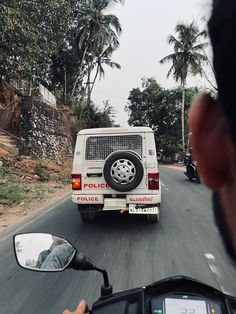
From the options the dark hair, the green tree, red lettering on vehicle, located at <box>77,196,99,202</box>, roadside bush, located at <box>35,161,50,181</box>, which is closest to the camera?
the dark hair

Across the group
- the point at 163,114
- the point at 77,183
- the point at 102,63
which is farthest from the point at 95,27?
the point at 77,183

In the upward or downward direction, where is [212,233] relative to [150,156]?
downward

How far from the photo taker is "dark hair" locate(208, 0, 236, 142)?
708 mm

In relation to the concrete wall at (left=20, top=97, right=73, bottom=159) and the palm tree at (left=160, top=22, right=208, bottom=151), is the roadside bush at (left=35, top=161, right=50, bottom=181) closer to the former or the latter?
the concrete wall at (left=20, top=97, right=73, bottom=159)

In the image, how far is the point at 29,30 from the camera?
17.0 meters

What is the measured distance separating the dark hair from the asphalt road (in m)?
2.27

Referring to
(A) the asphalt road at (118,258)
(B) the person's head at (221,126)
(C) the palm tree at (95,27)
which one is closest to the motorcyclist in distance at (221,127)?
(B) the person's head at (221,126)

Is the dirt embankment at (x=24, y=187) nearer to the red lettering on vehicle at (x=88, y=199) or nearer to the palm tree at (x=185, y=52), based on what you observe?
the red lettering on vehicle at (x=88, y=199)

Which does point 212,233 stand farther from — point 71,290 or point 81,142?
point 71,290

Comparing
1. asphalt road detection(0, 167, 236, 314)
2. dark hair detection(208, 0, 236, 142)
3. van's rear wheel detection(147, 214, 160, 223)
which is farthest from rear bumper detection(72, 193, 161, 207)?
dark hair detection(208, 0, 236, 142)

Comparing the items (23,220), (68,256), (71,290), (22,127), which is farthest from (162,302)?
(22,127)

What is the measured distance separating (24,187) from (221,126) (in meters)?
14.5

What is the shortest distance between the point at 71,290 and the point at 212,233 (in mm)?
3903

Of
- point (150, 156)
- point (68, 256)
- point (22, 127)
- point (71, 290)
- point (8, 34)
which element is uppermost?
point (8, 34)
